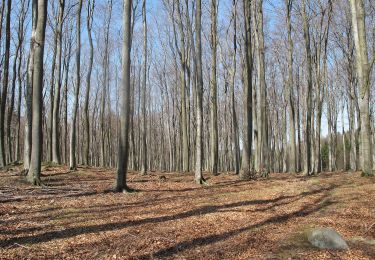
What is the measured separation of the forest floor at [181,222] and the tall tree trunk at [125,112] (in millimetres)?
558

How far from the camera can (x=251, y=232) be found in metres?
6.25

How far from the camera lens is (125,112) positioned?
10.9 m

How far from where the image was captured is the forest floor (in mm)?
5090

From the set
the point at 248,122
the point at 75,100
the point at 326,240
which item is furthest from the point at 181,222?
the point at 75,100

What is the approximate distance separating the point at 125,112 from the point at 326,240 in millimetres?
7206

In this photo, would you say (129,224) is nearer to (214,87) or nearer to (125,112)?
(125,112)

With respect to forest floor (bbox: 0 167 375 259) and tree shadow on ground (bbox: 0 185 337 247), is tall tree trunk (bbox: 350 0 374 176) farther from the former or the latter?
tree shadow on ground (bbox: 0 185 337 247)

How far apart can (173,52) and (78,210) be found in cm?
2275

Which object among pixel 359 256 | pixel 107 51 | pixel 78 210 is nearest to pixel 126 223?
pixel 78 210

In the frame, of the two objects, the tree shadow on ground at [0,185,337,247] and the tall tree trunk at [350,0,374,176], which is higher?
the tall tree trunk at [350,0,374,176]

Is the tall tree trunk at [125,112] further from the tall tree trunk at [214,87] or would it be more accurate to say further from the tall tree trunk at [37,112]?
the tall tree trunk at [214,87]

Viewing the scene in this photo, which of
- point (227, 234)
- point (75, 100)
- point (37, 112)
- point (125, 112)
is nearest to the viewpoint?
point (227, 234)

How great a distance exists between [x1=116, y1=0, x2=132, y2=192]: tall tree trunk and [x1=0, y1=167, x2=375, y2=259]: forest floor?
1.83ft

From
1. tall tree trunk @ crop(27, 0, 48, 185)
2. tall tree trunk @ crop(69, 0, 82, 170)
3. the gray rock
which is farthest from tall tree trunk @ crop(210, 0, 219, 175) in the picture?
the gray rock
